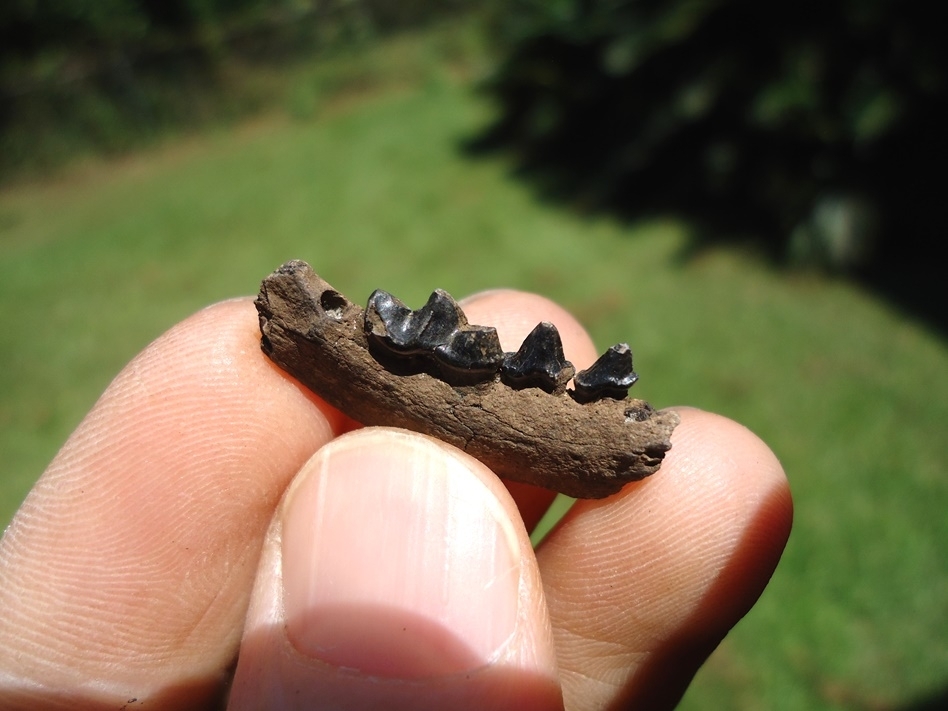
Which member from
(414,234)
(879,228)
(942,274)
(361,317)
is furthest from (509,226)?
(361,317)

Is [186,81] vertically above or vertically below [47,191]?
above

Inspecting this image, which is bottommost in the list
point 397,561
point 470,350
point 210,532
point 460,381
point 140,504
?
point 210,532

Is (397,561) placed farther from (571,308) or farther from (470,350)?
(571,308)

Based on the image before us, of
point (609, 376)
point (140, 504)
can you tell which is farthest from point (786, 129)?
point (140, 504)

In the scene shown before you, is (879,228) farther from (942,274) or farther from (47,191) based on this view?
(47,191)

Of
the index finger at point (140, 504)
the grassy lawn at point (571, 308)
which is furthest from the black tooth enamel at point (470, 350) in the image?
the grassy lawn at point (571, 308)

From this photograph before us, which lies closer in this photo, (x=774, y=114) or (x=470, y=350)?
(x=470, y=350)

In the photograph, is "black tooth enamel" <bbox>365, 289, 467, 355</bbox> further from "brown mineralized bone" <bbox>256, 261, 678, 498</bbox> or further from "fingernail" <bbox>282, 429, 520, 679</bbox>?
"fingernail" <bbox>282, 429, 520, 679</bbox>
